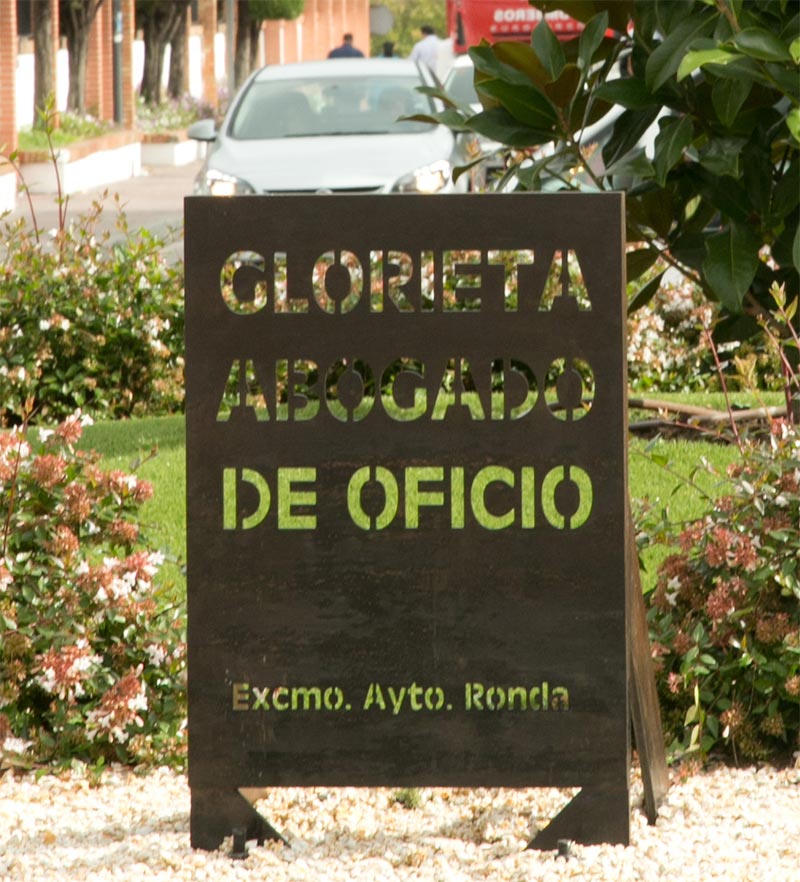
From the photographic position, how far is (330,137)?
12.7 meters

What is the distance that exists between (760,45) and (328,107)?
1002cm

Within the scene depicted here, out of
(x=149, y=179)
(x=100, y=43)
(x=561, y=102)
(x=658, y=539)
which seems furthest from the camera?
(x=100, y=43)

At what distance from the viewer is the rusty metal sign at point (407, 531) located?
3064 mm

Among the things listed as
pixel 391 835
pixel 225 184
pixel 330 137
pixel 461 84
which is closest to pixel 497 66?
pixel 391 835

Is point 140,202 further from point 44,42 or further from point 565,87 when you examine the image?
point 565,87

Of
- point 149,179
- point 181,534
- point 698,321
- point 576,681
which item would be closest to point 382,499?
point 576,681

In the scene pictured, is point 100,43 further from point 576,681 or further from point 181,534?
point 576,681


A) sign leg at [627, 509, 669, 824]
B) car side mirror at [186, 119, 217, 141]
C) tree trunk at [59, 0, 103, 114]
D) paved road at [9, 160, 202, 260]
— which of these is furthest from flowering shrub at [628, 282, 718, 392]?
tree trunk at [59, 0, 103, 114]

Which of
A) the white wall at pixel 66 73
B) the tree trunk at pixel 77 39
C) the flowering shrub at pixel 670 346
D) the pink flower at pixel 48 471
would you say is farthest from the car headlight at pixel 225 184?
the tree trunk at pixel 77 39

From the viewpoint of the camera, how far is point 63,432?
13.3ft

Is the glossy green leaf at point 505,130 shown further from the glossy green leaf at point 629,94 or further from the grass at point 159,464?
the grass at point 159,464

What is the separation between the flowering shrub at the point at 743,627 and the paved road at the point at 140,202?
35.3 feet

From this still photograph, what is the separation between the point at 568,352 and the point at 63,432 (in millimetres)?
1541

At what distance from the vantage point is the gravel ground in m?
3.12
